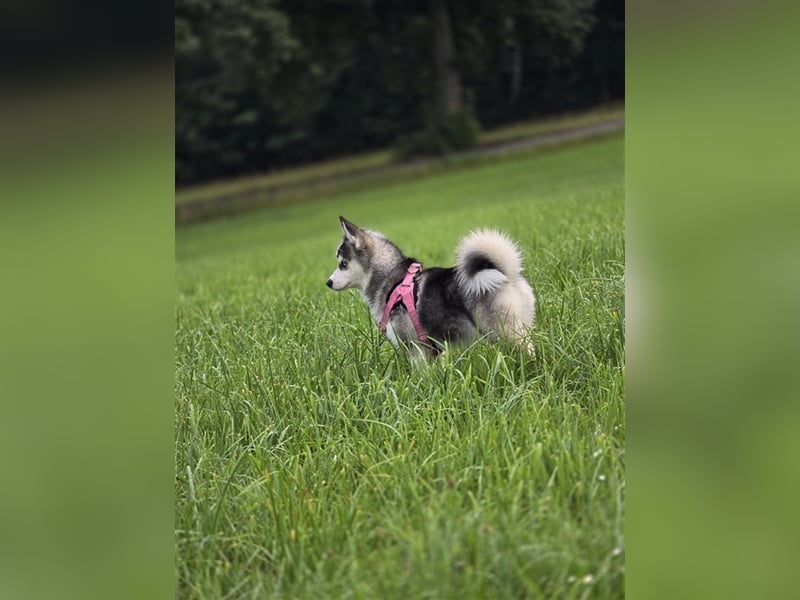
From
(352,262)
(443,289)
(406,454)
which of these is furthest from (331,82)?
(406,454)

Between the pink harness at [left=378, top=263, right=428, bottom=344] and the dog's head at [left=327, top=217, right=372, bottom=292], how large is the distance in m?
0.33

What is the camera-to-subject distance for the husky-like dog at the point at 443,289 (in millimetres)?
2814

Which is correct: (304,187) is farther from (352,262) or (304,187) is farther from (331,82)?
(352,262)

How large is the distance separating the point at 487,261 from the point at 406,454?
1.05m

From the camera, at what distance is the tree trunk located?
12039 mm

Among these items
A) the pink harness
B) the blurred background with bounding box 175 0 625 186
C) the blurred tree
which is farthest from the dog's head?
the blurred tree

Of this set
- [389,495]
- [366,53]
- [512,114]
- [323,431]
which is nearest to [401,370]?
[323,431]

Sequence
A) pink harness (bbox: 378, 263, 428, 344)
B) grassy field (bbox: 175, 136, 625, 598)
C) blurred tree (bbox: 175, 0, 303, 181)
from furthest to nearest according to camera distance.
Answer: blurred tree (bbox: 175, 0, 303, 181) → pink harness (bbox: 378, 263, 428, 344) → grassy field (bbox: 175, 136, 625, 598)

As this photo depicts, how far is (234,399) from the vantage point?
2.69 meters

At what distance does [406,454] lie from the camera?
6.66 ft

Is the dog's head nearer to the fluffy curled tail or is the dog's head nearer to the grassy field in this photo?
the grassy field
